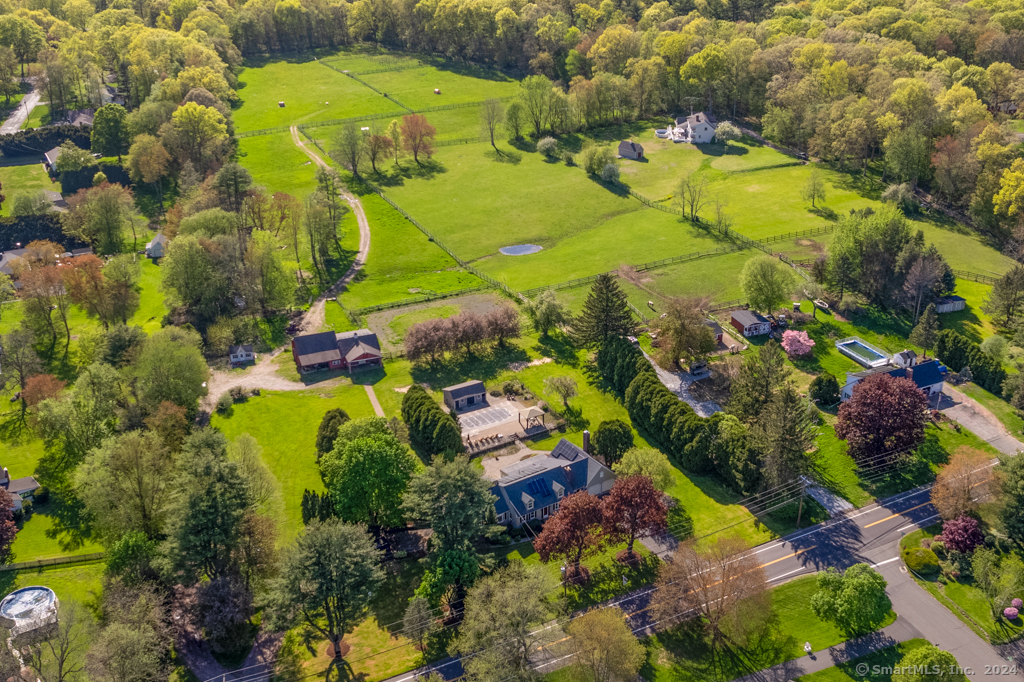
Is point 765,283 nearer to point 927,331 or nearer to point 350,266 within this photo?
point 927,331

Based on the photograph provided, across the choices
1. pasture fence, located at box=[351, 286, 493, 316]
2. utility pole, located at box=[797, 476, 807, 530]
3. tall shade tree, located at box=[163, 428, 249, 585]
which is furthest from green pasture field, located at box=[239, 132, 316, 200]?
utility pole, located at box=[797, 476, 807, 530]

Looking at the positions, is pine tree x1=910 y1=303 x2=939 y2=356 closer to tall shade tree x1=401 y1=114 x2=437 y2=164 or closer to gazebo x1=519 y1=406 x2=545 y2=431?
gazebo x1=519 y1=406 x2=545 y2=431

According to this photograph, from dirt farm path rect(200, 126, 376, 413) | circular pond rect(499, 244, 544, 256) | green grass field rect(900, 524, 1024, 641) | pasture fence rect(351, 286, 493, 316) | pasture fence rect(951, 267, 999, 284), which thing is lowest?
dirt farm path rect(200, 126, 376, 413)

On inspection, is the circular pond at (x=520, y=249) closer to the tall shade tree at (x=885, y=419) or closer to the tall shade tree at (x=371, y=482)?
the tall shade tree at (x=371, y=482)

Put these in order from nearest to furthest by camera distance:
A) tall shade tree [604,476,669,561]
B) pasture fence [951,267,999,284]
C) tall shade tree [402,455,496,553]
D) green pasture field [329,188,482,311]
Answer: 1. tall shade tree [402,455,496,553]
2. tall shade tree [604,476,669,561]
3. pasture fence [951,267,999,284]
4. green pasture field [329,188,482,311]

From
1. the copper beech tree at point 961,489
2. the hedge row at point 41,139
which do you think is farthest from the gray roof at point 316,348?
the hedge row at point 41,139

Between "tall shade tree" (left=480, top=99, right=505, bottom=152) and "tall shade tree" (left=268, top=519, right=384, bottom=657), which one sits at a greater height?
"tall shade tree" (left=480, top=99, right=505, bottom=152)

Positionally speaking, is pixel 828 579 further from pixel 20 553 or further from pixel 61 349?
pixel 61 349

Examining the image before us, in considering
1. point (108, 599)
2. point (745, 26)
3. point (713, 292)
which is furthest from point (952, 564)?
point (745, 26)
